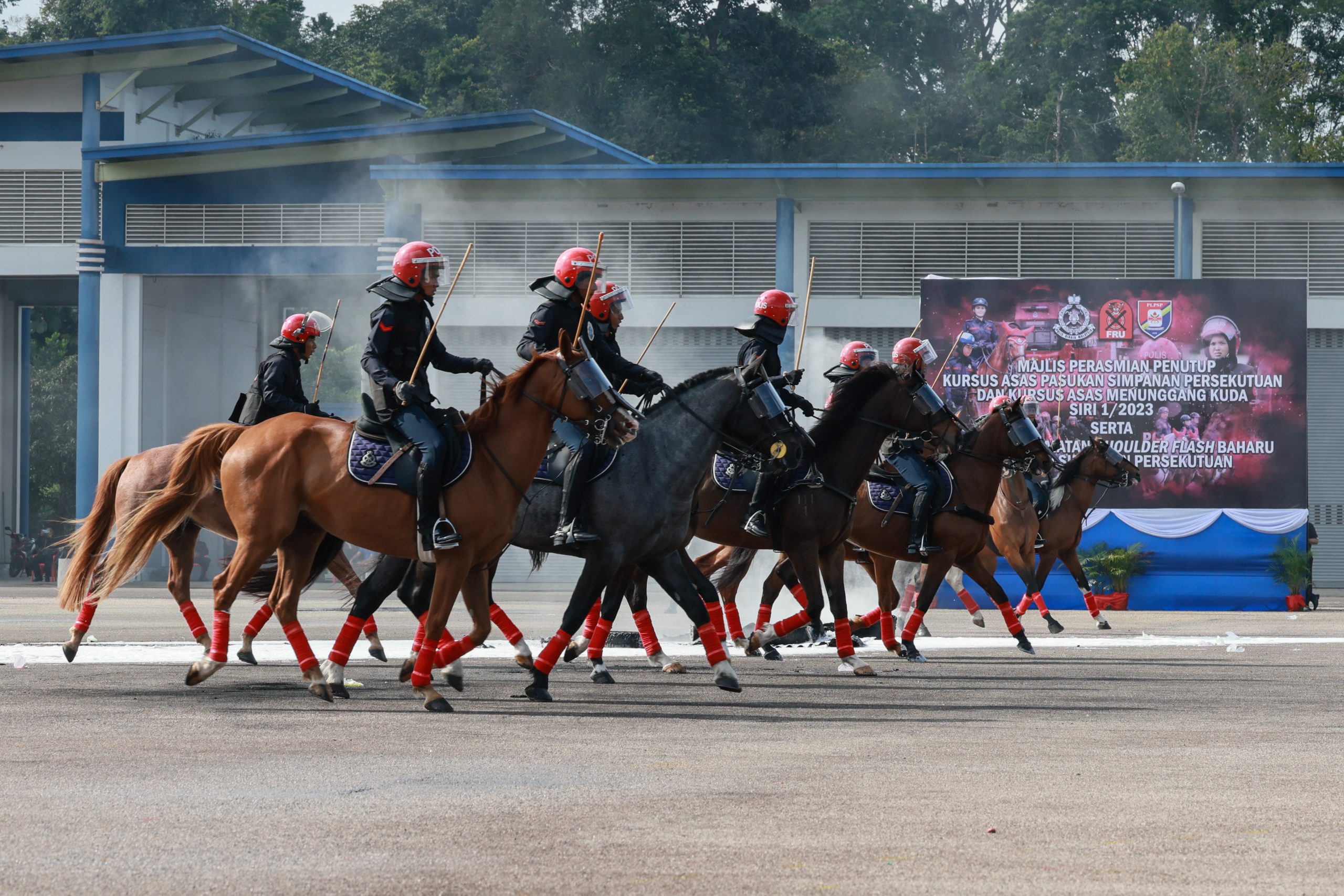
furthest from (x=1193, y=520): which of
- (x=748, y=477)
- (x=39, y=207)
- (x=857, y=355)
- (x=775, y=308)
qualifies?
(x=39, y=207)

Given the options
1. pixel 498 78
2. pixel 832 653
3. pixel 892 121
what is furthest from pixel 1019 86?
pixel 832 653

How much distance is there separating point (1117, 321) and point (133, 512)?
1833 cm

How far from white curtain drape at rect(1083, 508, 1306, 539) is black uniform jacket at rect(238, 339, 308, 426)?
16.5m

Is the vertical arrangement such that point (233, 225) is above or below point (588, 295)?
above

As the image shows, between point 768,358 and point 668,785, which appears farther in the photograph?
point 768,358

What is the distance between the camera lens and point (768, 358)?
41.1 ft

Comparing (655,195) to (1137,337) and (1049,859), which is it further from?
(1049,859)

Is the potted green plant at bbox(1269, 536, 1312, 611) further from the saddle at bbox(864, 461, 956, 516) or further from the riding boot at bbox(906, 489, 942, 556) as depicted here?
the riding boot at bbox(906, 489, 942, 556)

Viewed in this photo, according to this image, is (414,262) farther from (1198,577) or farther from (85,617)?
(1198,577)

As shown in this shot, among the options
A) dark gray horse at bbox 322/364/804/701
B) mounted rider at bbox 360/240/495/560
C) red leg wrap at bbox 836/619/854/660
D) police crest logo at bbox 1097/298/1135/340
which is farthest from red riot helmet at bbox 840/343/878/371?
police crest logo at bbox 1097/298/1135/340

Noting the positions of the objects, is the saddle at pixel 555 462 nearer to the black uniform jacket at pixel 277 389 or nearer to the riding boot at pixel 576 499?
the riding boot at pixel 576 499

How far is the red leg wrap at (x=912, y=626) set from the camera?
49.0 feet

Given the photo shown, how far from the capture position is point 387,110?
44.2 m

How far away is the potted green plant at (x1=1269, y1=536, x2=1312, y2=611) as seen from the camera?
27047 millimetres
